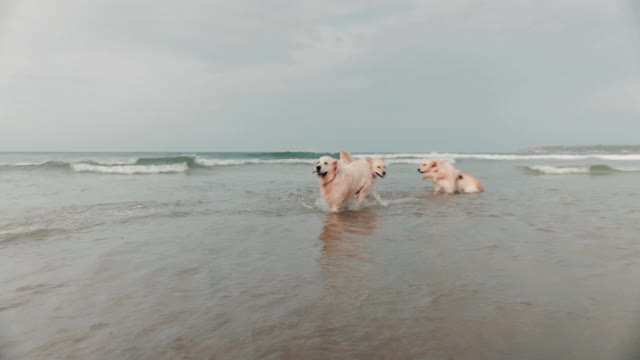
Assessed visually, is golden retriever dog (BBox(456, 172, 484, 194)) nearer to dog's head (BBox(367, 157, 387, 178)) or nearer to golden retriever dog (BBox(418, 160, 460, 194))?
golden retriever dog (BBox(418, 160, 460, 194))

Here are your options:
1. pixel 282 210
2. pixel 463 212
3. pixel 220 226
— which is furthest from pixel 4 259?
pixel 463 212

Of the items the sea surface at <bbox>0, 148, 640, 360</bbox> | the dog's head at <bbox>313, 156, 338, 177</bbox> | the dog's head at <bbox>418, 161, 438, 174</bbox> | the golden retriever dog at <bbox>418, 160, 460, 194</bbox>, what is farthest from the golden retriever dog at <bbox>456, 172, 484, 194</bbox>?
the dog's head at <bbox>313, 156, 338, 177</bbox>

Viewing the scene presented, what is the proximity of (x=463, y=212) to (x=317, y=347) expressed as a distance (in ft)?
20.3

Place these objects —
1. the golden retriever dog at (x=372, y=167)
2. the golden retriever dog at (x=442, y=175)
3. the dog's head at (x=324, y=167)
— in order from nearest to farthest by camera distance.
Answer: the dog's head at (x=324, y=167), the golden retriever dog at (x=372, y=167), the golden retriever dog at (x=442, y=175)

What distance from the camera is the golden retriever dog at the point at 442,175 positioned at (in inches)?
450

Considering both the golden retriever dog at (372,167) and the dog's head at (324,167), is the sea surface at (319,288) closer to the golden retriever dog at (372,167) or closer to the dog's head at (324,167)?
the dog's head at (324,167)

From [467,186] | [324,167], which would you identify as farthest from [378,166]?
[467,186]

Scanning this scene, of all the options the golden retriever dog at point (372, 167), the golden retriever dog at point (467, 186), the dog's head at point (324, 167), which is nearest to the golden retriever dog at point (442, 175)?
the golden retriever dog at point (467, 186)

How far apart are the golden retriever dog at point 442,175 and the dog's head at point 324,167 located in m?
4.75

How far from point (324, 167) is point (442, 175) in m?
5.05

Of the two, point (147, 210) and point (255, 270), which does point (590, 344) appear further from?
point (147, 210)

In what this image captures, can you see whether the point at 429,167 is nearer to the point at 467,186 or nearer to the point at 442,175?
the point at 442,175

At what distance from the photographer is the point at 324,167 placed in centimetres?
794

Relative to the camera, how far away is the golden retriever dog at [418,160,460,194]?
Result: 1144cm
